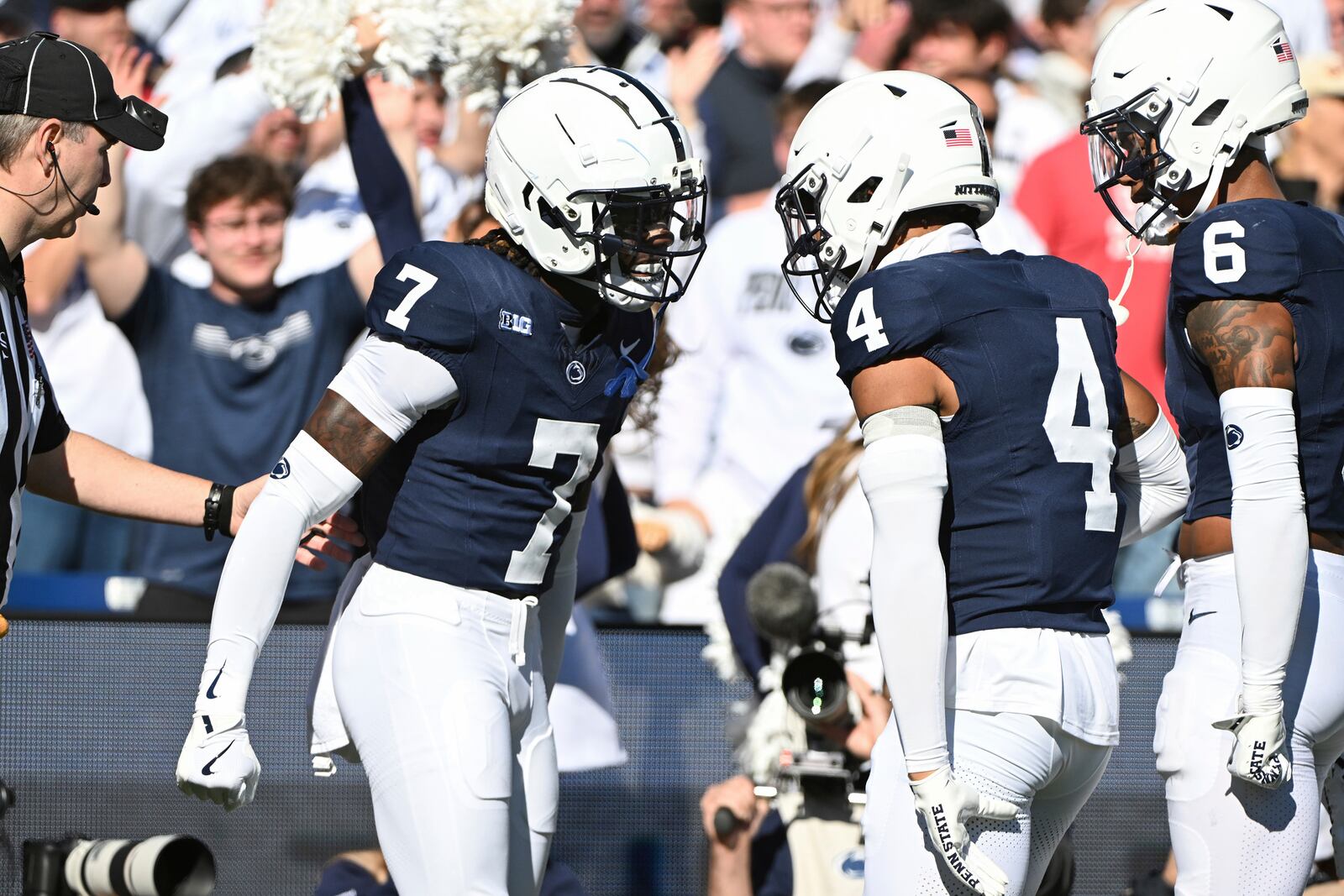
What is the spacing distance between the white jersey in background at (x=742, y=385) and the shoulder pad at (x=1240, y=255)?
379 centimetres

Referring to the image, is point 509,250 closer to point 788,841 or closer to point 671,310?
point 788,841

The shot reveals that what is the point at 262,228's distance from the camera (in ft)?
Result: 21.1

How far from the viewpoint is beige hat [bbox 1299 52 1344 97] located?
6965mm

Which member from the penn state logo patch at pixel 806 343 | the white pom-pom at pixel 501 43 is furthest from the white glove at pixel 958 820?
the penn state logo patch at pixel 806 343

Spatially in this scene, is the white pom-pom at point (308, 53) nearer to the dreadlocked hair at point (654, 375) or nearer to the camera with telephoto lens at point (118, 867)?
the dreadlocked hair at point (654, 375)

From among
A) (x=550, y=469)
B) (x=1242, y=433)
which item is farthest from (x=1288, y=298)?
(x=550, y=469)

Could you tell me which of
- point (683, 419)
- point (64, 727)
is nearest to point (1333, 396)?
point (64, 727)

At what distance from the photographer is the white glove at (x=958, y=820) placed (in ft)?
8.26

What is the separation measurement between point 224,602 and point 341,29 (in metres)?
2.69

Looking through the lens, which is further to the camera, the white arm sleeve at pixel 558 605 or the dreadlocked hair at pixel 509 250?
the white arm sleeve at pixel 558 605

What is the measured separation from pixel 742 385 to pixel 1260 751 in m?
4.29

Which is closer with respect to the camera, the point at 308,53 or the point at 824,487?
the point at 824,487

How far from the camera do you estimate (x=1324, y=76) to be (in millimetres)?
6980

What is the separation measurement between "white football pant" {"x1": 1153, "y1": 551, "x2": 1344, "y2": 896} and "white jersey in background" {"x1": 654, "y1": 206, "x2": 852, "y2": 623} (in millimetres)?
3705
